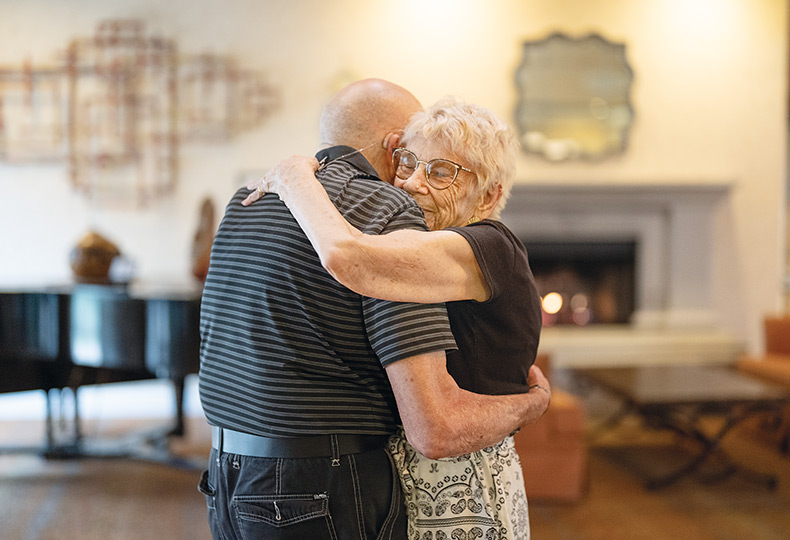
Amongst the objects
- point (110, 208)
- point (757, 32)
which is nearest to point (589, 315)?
point (757, 32)

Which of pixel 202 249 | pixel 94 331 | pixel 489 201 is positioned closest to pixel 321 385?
pixel 489 201

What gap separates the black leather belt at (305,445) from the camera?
3.74ft

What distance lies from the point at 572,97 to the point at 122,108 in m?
3.21

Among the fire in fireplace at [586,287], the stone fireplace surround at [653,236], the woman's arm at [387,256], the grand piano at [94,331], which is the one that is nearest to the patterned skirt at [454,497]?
the woman's arm at [387,256]

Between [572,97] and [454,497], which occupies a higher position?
[572,97]

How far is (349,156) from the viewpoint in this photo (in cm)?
126

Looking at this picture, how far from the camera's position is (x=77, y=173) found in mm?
5102

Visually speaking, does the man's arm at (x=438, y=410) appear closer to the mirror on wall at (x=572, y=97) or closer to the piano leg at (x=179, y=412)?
the piano leg at (x=179, y=412)

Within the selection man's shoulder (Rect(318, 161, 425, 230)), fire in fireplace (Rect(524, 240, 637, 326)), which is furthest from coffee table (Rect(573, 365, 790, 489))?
man's shoulder (Rect(318, 161, 425, 230))

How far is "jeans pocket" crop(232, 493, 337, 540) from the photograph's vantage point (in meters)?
1.13

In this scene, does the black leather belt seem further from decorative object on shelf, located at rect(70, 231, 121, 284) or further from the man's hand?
decorative object on shelf, located at rect(70, 231, 121, 284)

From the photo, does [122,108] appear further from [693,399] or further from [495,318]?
[495,318]

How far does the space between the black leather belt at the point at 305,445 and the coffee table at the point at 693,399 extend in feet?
8.57

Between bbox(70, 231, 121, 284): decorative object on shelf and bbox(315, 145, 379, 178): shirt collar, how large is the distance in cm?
296
